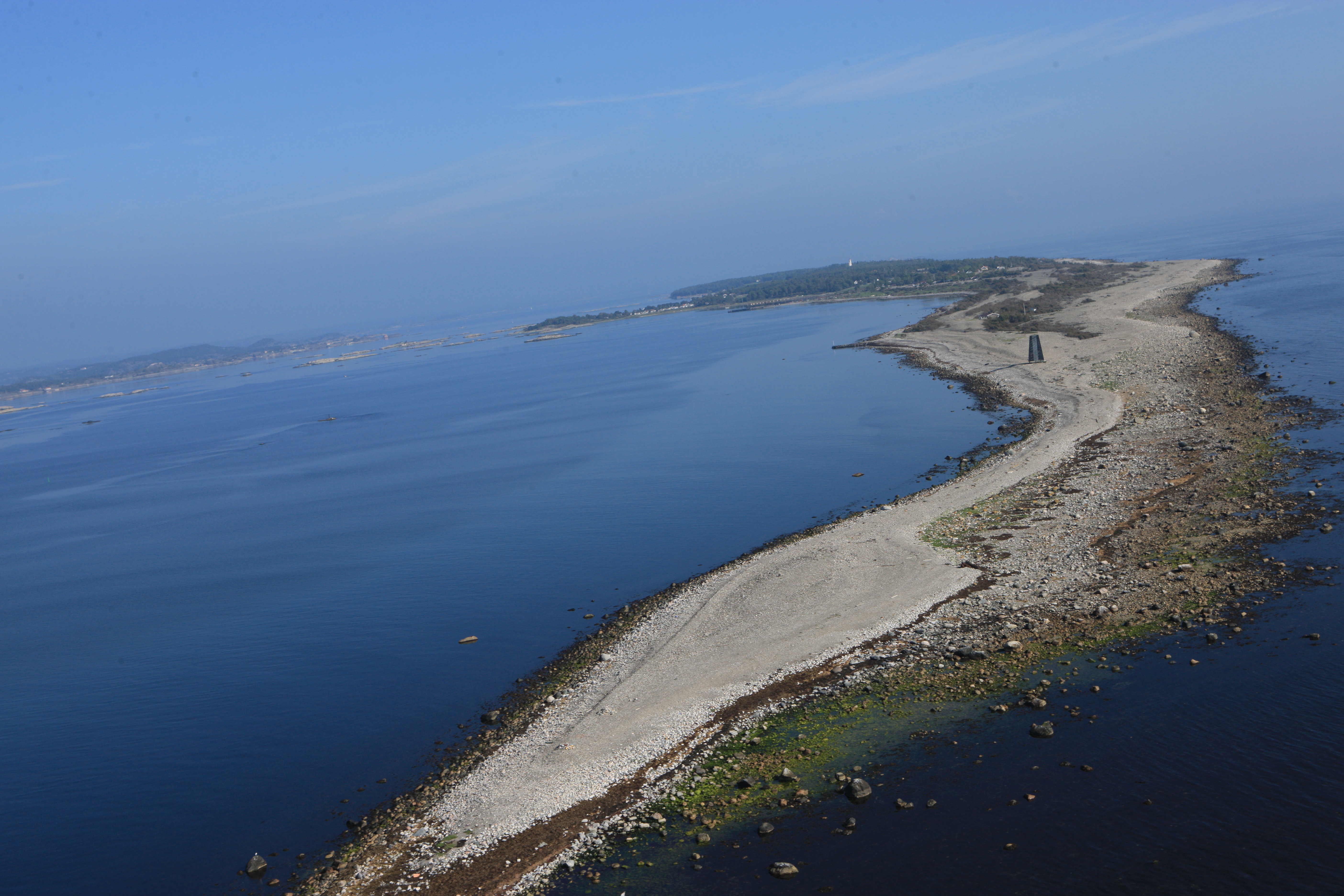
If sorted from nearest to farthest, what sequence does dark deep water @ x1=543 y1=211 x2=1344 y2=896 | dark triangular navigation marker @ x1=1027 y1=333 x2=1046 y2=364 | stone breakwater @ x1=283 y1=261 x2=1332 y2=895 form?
1. dark deep water @ x1=543 y1=211 x2=1344 y2=896
2. stone breakwater @ x1=283 y1=261 x2=1332 y2=895
3. dark triangular navigation marker @ x1=1027 y1=333 x2=1046 y2=364

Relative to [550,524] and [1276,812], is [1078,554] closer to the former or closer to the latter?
[1276,812]

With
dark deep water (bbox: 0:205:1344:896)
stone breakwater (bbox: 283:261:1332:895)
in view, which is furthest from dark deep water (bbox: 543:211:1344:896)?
stone breakwater (bbox: 283:261:1332:895)

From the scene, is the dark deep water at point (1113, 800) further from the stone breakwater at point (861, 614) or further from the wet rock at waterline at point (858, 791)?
the stone breakwater at point (861, 614)

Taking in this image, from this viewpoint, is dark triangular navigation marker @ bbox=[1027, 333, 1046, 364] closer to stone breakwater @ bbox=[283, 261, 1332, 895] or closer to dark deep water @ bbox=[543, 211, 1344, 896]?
stone breakwater @ bbox=[283, 261, 1332, 895]

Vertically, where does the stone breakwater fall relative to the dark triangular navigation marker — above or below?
below

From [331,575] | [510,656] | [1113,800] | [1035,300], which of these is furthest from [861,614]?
[1035,300]

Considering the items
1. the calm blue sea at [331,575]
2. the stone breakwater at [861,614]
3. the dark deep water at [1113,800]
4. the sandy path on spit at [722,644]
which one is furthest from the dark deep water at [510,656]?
the sandy path on spit at [722,644]
